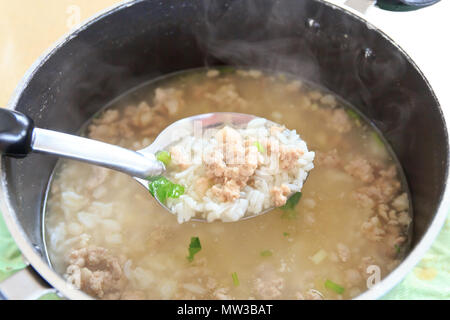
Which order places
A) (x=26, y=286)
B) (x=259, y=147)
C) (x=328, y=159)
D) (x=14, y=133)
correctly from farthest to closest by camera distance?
(x=328, y=159)
(x=259, y=147)
(x=14, y=133)
(x=26, y=286)

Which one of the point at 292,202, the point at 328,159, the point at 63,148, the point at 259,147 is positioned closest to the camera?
the point at 63,148

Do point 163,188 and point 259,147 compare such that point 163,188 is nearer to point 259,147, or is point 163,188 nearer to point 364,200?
point 259,147

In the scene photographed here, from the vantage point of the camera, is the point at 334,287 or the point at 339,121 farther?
the point at 339,121

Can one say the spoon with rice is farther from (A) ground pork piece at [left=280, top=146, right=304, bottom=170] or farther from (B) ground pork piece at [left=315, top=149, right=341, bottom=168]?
(B) ground pork piece at [left=315, top=149, right=341, bottom=168]

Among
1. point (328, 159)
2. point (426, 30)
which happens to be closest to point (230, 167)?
point (328, 159)

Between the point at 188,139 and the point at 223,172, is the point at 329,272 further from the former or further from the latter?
the point at 188,139

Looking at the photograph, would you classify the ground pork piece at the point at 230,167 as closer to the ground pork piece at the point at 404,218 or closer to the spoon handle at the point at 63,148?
the spoon handle at the point at 63,148
